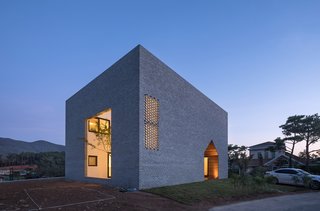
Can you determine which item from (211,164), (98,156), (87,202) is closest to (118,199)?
(87,202)

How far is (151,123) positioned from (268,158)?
42.0m

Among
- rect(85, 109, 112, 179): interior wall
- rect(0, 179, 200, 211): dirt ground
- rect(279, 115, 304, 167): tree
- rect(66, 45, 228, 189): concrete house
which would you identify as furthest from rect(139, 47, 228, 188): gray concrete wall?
rect(279, 115, 304, 167): tree

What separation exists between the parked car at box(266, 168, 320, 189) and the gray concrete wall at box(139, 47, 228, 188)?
610 centimetres

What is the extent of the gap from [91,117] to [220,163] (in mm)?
14035

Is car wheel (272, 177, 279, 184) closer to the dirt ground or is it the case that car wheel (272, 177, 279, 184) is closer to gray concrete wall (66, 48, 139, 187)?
the dirt ground

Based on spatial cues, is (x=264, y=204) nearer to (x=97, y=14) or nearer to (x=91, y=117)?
(x=91, y=117)

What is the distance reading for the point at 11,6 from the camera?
791 inches

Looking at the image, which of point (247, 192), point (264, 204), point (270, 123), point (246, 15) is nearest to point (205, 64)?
point (246, 15)

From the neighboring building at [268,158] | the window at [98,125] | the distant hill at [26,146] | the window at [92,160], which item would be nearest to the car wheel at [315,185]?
the window at [98,125]

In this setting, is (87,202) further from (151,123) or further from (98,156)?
(98,156)

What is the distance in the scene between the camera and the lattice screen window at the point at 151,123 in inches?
667

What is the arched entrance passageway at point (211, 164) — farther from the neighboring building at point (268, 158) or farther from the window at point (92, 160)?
the neighboring building at point (268, 158)

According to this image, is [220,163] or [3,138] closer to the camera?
[220,163]

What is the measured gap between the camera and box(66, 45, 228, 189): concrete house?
1661cm
